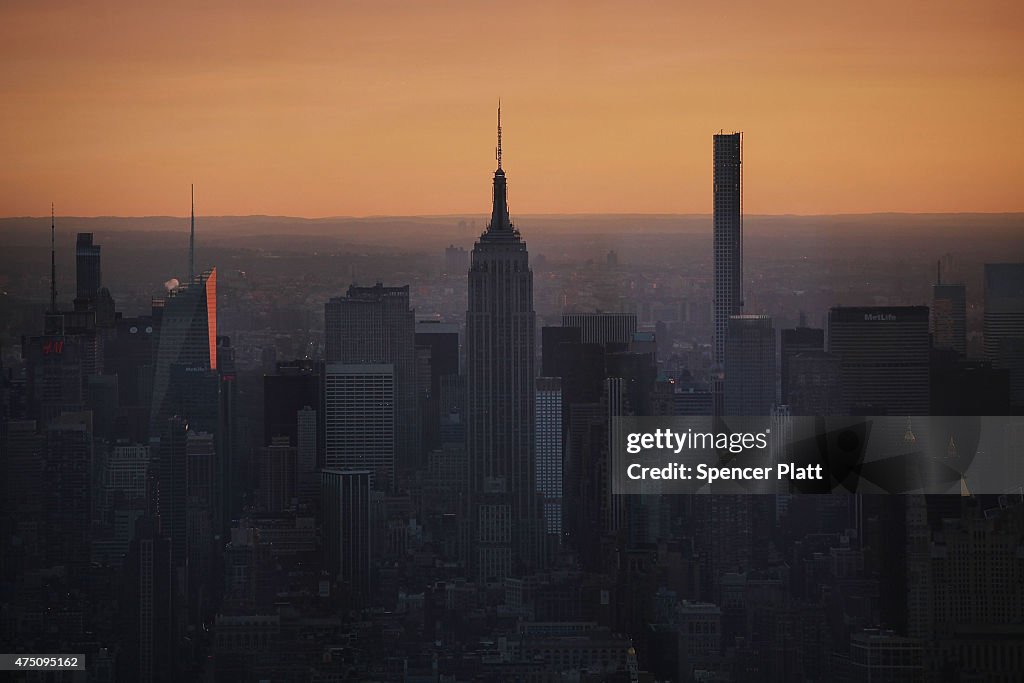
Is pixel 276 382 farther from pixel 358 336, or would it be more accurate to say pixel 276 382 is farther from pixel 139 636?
pixel 139 636

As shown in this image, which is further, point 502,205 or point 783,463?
point 502,205

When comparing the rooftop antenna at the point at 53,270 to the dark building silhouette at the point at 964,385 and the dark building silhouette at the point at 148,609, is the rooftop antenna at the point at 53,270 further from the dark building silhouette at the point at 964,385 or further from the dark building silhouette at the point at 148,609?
the dark building silhouette at the point at 964,385

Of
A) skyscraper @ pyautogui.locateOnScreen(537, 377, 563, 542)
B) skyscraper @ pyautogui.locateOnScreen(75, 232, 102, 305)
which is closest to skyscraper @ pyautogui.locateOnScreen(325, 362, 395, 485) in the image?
skyscraper @ pyautogui.locateOnScreen(537, 377, 563, 542)

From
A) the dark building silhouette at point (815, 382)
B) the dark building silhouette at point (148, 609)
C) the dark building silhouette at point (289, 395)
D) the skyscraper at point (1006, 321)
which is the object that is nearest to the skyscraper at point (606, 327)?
the dark building silhouette at point (815, 382)

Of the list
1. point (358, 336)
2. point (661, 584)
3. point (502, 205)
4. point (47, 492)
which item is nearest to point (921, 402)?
point (661, 584)

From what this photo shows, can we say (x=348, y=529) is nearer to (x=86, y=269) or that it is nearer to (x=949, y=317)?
(x=86, y=269)

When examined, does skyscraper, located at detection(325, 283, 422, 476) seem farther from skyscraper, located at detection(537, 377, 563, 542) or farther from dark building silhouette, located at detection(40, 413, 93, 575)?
dark building silhouette, located at detection(40, 413, 93, 575)
